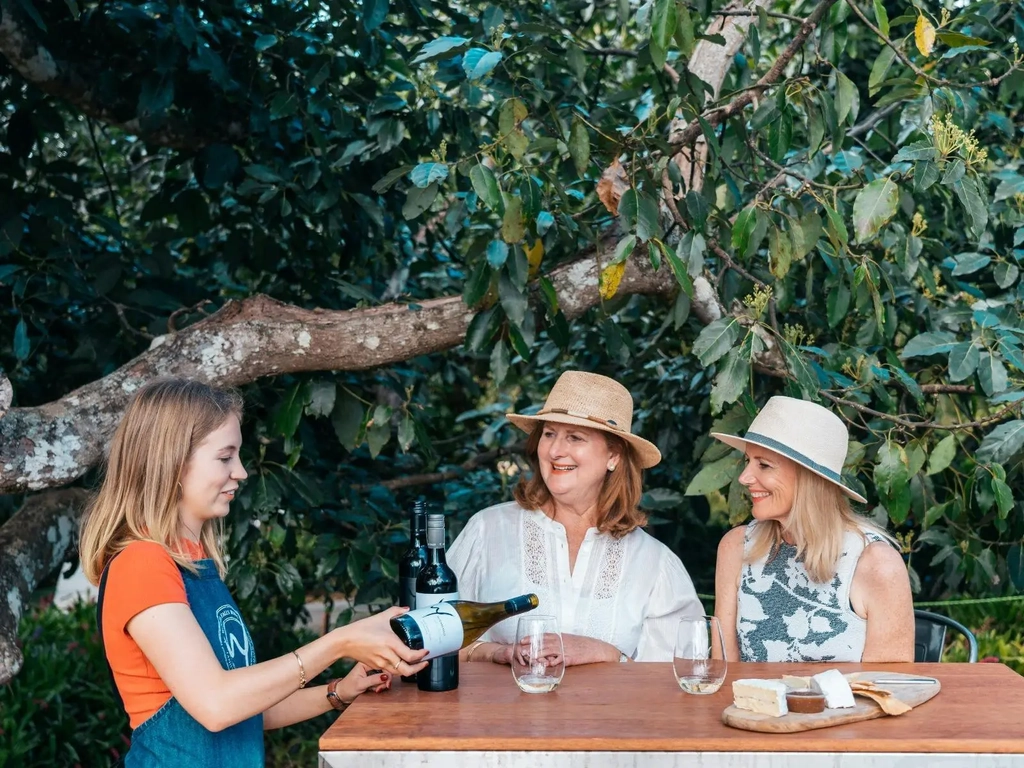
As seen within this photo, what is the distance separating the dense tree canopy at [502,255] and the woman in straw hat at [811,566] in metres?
0.18

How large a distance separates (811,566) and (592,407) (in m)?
0.64

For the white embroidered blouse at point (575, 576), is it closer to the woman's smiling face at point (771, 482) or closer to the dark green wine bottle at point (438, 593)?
the woman's smiling face at point (771, 482)

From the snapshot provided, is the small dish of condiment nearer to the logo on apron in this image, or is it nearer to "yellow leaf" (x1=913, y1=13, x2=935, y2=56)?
the logo on apron

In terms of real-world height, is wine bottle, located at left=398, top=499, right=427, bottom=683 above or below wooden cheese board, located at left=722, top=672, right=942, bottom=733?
above

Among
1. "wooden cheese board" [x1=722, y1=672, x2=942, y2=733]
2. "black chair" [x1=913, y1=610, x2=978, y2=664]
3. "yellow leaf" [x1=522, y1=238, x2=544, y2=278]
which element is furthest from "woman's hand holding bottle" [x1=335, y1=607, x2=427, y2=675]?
"black chair" [x1=913, y1=610, x2=978, y2=664]

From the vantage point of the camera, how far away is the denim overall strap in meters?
1.93

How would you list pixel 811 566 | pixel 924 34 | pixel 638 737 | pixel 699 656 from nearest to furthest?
pixel 638 737, pixel 699 656, pixel 924 34, pixel 811 566

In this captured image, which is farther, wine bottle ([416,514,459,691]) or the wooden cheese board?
wine bottle ([416,514,459,691])

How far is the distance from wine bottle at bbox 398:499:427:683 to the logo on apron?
298mm

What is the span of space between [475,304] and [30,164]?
68.8 inches

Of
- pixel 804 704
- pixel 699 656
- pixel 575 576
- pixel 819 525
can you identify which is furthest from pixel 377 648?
pixel 819 525

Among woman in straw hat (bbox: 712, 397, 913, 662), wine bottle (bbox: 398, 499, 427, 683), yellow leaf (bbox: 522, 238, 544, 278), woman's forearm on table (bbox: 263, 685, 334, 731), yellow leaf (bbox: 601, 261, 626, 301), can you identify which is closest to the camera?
wine bottle (bbox: 398, 499, 427, 683)

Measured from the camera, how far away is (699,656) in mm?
1987

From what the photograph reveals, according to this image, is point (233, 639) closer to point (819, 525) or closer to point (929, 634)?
point (819, 525)
